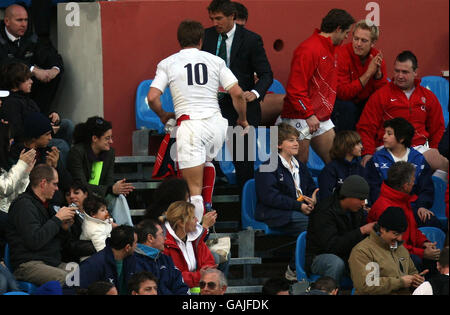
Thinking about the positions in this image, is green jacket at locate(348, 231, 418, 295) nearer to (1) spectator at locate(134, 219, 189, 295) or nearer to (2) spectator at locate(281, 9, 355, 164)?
(1) spectator at locate(134, 219, 189, 295)

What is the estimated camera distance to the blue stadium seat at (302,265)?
29.2ft

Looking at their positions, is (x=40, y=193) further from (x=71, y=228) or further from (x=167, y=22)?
(x=167, y=22)

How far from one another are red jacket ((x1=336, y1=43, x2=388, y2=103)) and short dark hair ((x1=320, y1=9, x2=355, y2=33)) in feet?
1.88

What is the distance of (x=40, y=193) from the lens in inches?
334

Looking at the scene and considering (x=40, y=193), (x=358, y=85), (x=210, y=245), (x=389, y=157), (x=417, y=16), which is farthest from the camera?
(x=417, y=16)

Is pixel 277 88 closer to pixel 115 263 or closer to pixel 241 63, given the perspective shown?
pixel 241 63

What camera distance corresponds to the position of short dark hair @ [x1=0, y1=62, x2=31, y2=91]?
9.73m

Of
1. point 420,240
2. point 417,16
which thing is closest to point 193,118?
point 420,240

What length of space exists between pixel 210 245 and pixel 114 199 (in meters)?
1.02

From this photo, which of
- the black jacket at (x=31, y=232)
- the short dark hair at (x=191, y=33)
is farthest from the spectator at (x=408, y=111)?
the black jacket at (x=31, y=232)

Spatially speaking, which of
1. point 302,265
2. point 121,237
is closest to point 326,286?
point 302,265

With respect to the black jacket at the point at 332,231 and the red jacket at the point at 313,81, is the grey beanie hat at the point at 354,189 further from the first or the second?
the red jacket at the point at 313,81

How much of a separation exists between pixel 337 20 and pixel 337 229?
2.42 metres

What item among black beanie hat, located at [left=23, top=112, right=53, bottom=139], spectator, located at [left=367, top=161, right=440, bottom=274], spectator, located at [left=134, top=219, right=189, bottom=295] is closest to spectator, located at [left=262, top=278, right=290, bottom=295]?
spectator, located at [left=134, top=219, right=189, bottom=295]
